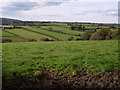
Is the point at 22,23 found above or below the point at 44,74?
above

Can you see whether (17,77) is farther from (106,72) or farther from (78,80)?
(106,72)

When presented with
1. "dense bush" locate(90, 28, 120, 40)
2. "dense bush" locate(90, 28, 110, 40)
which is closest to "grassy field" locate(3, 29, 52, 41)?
"dense bush" locate(90, 28, 110, 40)

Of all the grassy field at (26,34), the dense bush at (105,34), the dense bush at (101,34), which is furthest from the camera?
the grassy field at (26,34)

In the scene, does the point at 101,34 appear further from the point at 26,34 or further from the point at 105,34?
the point at 26,34

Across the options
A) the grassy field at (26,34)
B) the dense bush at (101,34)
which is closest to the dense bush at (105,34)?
the dense bush at (101,34)

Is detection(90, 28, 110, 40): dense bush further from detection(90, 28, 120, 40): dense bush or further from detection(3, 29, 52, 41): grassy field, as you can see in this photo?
detection(3, 29, 52, 41): grassy field

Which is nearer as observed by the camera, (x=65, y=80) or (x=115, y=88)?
(x=115, y=88)

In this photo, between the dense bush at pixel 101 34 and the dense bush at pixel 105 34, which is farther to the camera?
the dense bush at pixel 101 34

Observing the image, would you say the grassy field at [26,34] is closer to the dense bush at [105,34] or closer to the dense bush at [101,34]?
the dense bush at [101,34]

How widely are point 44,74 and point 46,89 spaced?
1.64 m

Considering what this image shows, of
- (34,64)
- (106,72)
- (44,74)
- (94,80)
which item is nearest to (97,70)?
(106,72)

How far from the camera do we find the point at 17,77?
8281 mm

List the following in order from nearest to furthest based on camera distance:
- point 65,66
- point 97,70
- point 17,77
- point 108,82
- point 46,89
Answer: point 46,89, point 108,82, point 17,77, point 97,70, point 65,66

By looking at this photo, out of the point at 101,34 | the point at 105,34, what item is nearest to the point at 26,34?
the point at 101,34
